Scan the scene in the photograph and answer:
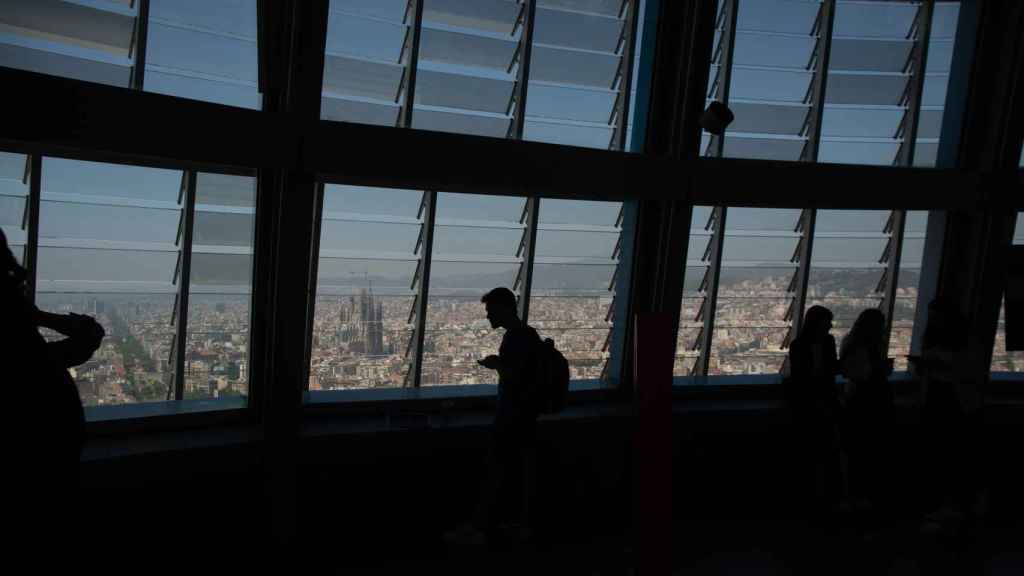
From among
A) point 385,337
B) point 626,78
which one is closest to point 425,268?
point 385,337

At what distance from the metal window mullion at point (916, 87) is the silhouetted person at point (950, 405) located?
2.04 m

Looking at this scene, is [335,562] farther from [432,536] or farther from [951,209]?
[951,209]

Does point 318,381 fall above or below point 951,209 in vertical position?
below

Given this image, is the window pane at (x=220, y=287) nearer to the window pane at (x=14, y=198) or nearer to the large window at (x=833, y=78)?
the window pane at (x=14, y=198)

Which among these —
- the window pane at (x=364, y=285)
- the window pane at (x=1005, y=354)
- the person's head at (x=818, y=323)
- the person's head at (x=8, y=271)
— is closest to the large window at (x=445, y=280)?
the window pane at (x=364, y=285)

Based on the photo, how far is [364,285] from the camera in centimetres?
546

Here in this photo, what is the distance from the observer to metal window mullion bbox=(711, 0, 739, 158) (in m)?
6.27

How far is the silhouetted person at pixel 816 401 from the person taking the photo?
5500mm

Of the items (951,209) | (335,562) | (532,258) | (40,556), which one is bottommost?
(335,562)

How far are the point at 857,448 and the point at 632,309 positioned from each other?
2009 millimetres

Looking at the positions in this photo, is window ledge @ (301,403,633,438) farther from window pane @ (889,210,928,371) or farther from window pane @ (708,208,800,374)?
window pane @ (889,210,928,371)

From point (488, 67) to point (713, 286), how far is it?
2728mm

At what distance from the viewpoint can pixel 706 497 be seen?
621cm

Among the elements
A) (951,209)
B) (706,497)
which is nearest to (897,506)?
(706,497)
